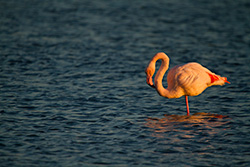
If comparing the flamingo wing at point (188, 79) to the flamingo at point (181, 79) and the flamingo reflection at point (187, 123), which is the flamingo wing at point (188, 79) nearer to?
the flamingo at point (181, 79)

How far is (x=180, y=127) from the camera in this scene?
9094 millimetres

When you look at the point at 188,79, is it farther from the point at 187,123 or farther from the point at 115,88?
the point at 115,88

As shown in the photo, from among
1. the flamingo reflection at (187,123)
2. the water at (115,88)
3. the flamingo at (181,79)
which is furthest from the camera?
the flamingo at (181,79)

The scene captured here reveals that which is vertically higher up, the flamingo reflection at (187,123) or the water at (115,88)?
the water at (115,88)

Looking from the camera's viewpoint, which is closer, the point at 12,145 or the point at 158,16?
the point at 12,145

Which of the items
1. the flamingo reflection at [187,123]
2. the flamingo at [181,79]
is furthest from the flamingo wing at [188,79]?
the flamingo reflection at [187,123]

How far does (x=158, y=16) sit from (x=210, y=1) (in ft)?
15.3

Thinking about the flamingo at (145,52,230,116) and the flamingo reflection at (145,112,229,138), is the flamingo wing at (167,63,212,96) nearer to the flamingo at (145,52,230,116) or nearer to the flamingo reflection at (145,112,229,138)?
the flamingo at (145,52,230,116)

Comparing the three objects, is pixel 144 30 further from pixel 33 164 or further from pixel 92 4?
pixel 33 164

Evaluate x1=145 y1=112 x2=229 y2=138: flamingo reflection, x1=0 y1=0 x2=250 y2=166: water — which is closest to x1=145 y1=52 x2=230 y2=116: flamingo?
x1=145 y1=112 x2=229 y2=138: flamingo reflection

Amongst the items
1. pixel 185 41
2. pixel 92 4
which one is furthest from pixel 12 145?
pixel 92 4

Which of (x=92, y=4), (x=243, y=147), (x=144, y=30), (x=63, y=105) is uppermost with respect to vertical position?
(x=92, y=4)

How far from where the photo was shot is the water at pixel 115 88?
307 inches

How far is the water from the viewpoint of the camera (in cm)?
780
